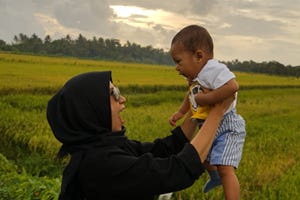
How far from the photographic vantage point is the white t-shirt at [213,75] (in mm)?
2084

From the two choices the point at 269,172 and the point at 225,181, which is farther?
the point at 269,172

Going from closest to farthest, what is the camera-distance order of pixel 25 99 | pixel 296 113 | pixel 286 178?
pixel 286 178 → pixel 25 99 → pixel 296 113

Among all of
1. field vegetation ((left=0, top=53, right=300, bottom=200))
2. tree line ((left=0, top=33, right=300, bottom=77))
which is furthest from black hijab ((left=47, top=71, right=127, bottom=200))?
tree line ((left=0, top=33, right=300, bottom=77))

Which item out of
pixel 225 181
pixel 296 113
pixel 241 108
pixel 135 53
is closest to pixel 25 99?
pixel 241 108

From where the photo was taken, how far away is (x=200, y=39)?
7.59 feet

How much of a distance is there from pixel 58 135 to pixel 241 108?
1528 cm

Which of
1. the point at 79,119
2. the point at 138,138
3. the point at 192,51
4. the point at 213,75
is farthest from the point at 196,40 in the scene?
the point at 138,138

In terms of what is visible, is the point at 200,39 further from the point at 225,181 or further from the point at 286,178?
the point at 286,178

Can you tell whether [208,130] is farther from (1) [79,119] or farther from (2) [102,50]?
(2) [102,50]

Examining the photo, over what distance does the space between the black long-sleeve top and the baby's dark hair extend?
0.57 m

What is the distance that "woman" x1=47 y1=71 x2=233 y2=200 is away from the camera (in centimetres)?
191

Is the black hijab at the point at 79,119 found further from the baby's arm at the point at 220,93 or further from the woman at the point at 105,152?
the baby's arm at the point at 220,93

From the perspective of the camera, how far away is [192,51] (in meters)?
2.31

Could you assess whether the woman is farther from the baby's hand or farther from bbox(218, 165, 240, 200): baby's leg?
the baby's hand
